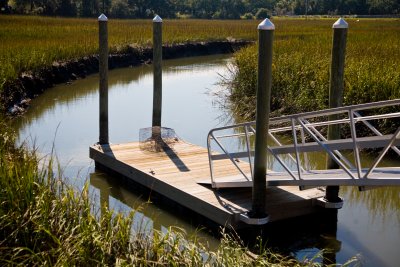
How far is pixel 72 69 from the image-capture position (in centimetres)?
1823

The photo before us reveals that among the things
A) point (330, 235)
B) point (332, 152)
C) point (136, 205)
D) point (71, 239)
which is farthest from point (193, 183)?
point (71, 239)

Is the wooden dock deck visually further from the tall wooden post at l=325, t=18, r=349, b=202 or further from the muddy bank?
the muddy bank

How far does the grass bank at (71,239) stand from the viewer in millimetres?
4320

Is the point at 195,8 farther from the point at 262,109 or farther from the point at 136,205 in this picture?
the point at 262,109

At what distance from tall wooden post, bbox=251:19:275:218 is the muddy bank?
A: 497cm

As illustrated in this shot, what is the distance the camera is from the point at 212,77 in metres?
20.4

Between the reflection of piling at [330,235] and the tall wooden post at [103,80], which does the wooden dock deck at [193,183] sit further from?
the tall wooden post at [103,80]

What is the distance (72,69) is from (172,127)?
278 inches

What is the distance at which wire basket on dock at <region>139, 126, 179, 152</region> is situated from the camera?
28.5 ft

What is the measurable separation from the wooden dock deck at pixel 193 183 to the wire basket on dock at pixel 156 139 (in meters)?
0.08

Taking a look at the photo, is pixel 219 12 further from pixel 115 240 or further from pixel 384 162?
pixel 115 240

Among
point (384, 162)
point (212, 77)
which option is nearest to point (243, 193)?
point (384, 162)

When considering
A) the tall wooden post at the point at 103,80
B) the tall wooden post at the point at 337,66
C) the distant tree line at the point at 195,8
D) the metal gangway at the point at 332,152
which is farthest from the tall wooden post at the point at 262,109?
the distant tree line at the point at 195,8

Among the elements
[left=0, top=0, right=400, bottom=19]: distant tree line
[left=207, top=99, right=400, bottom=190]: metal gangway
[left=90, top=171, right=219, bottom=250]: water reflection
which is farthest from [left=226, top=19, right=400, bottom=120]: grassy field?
[left=0, top=0, right=400, bottom=19]: distant tree line
